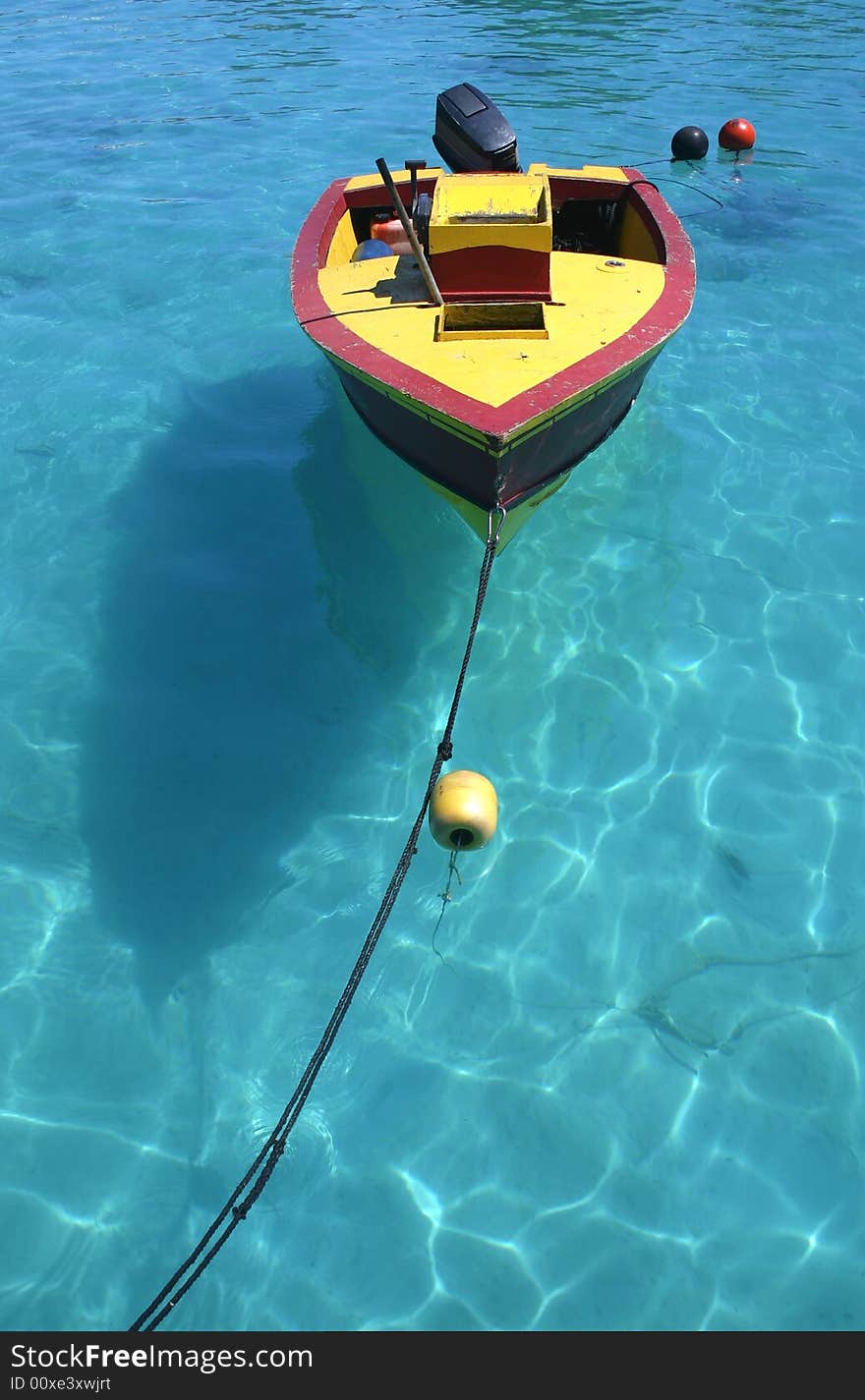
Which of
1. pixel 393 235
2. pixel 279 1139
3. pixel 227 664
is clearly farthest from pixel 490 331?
pixel 279 1139

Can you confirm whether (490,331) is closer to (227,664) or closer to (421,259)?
(421,259)

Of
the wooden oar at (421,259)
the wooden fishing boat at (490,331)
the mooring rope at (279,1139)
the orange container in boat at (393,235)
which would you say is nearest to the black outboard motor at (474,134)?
the wooden fishing boat at (490,331)

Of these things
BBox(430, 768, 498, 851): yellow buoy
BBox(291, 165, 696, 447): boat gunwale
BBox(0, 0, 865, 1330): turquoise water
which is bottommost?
BBox(0, 0, 865, 1330): turquoise water

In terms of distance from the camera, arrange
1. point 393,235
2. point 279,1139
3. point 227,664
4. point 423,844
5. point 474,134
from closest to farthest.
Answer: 1. point 279,1139
2. point 423,844
3. point 227,664
4. point 474,134
5. point 393,235

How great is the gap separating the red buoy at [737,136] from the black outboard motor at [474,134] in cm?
662

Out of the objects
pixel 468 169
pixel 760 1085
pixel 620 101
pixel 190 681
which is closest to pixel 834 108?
pixel 620 101

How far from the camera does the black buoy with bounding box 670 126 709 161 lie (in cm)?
1223

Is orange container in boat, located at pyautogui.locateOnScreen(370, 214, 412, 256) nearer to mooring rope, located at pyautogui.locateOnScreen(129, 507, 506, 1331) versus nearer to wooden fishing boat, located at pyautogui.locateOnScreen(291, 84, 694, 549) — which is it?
wooden fishing boat, located at pyautogui.locateOnScreen(291, 84, 694, 549)

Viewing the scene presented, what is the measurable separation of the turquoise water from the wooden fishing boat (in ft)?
4.20

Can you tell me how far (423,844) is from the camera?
198 inches

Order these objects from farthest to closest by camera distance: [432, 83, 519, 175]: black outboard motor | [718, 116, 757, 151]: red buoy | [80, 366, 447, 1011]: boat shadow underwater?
[718, 116, 757, 151]: red buoy, [432, 83, 519, 175]: black outboard motor, [80, 366, 447, 1011]: boat shadow underwater

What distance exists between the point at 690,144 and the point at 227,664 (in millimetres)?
10774

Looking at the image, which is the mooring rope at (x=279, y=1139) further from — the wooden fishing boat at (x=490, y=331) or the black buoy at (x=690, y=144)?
the black buoy at (x=690, y=144)

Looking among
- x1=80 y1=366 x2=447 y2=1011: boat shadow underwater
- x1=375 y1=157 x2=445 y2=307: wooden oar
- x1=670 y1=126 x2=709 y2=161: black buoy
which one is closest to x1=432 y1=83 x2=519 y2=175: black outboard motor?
x1=375 y1=157 x2=445 y2=307: wooden oar
